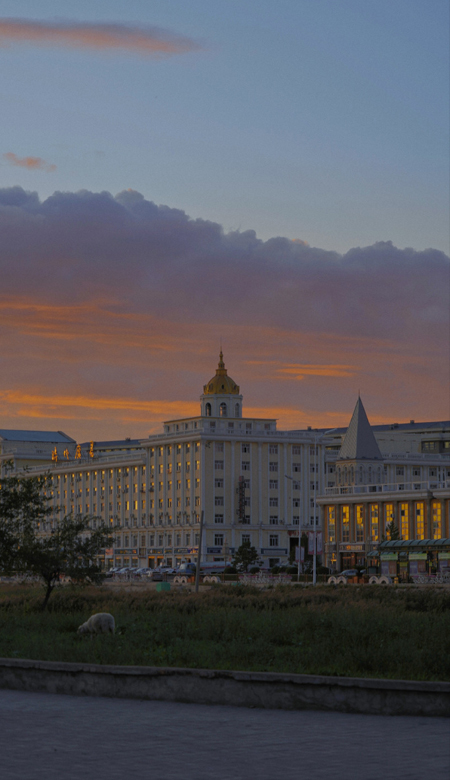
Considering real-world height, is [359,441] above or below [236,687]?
above

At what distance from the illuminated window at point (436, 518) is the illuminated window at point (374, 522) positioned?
9734mm

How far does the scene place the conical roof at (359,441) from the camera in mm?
149125

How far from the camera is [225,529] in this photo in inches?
6526

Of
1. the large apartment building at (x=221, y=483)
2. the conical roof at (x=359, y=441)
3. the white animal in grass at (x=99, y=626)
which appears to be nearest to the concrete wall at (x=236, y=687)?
the white animal in grass at (x=99, y=626)

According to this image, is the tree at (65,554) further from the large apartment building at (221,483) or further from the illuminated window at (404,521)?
the large apartment building at (221,483)

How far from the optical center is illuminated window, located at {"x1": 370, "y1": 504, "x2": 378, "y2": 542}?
5246 inches

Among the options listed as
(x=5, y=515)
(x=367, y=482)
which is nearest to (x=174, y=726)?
(x=5, y=515)

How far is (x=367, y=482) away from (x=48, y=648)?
129136 millimetres

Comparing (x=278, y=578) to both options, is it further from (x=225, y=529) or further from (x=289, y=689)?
(x=289, y=689)

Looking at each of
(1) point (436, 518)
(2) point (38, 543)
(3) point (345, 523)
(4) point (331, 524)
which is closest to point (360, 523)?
(3) point (345, 523)

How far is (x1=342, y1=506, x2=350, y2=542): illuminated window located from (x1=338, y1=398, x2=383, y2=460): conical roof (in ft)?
38.5

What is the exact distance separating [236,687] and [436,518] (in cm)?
11312

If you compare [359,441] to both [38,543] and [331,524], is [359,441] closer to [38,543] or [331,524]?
[331,524]

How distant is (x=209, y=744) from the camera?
465 inches
